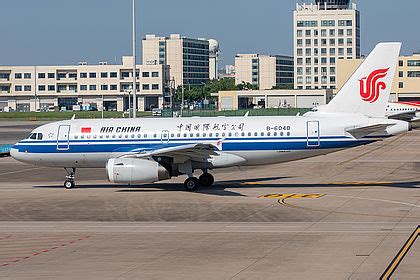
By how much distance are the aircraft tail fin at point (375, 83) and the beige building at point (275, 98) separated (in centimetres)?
11300

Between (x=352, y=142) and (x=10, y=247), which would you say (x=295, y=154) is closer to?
(x=352, y=142)

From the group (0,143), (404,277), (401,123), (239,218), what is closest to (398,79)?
(0,143)

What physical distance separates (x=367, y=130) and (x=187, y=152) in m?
9.29

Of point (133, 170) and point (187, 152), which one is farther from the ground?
point (187, 152)

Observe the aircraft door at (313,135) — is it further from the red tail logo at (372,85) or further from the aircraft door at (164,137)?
the aircraft door at (164,137)

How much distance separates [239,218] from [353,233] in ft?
19.0

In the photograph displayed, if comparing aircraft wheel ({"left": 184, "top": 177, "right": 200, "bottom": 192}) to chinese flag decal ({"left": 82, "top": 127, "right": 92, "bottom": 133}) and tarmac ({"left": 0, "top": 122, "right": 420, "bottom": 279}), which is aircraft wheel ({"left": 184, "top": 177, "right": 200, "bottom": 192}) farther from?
chinese flag decal ({"left": 82, "top": 127, "right": 92, "bottom": 133})

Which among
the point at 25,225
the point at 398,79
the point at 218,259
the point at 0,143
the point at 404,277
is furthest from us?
the point at 398,79

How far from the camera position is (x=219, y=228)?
30.9 m

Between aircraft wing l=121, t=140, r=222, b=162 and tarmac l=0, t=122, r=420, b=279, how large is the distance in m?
1.87

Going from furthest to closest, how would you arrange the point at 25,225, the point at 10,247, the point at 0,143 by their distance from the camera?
the point at 0,143
the point at 25,225
the point at 10,247

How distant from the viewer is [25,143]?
4591 centimetres

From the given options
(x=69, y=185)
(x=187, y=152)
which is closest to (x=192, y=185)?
(x=187, y=152)

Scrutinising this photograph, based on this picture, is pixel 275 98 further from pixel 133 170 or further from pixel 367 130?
pixel 133 170
